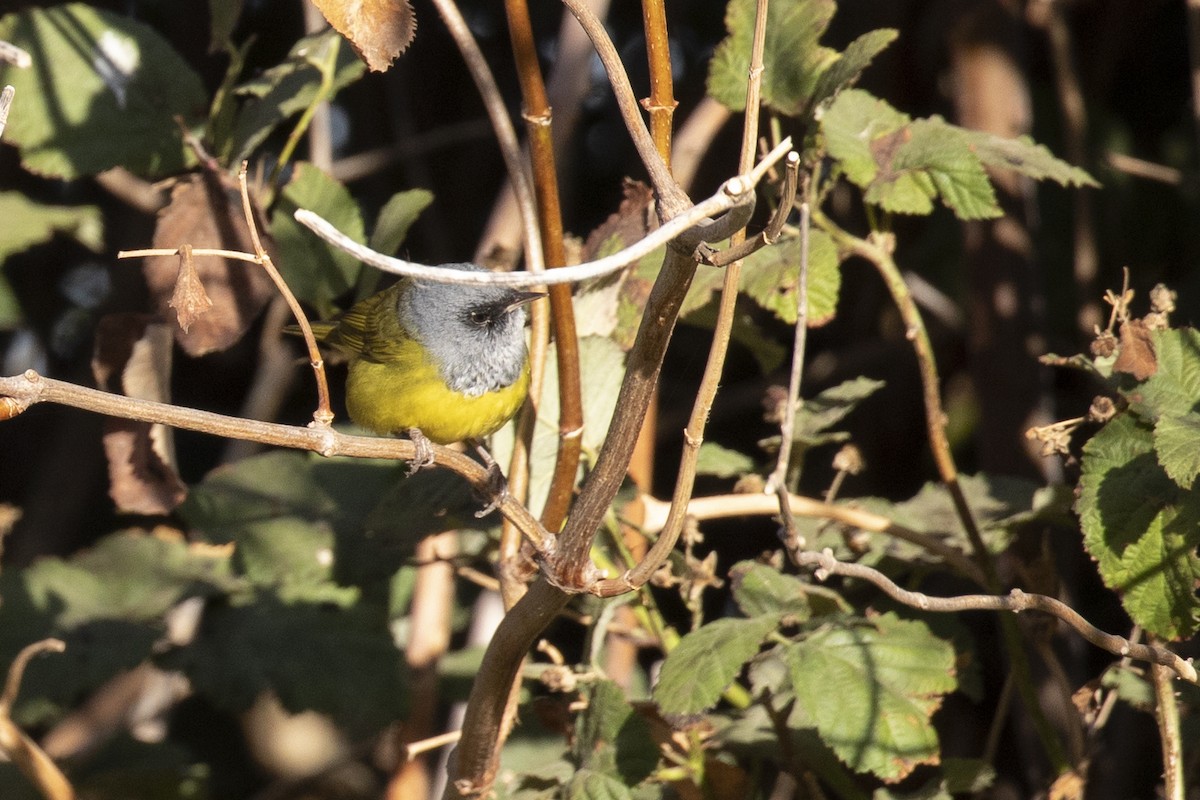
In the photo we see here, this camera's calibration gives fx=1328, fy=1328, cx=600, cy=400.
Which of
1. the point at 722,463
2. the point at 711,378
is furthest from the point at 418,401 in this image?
the point at 711,378

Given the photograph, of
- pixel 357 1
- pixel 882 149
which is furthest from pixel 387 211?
pixel 882 149

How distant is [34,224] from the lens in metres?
2.87

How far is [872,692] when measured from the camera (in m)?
1.97

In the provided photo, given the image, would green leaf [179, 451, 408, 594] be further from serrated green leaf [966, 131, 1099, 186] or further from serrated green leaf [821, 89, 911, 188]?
serrated green leaf [966, 131, 1099, 186]

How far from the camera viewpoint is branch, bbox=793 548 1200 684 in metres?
1.60

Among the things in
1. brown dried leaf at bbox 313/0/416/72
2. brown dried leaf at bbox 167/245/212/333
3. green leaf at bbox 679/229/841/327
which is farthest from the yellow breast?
brown dried leaf at bbox 167/245/212/333

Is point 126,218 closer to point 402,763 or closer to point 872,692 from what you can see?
point 402,763

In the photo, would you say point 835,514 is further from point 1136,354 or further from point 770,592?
point 1136,354

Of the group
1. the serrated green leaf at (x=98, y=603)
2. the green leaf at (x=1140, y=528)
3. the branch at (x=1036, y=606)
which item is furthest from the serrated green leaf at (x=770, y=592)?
the serrated green leaf at (x=98, y=603)

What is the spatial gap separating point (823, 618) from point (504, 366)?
2.67ft

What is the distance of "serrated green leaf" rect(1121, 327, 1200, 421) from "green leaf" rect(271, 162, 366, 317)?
1315mm

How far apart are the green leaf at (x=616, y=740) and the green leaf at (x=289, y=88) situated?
1.10 m

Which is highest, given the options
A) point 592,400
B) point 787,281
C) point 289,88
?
point 289,88

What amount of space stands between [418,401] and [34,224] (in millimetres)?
961
